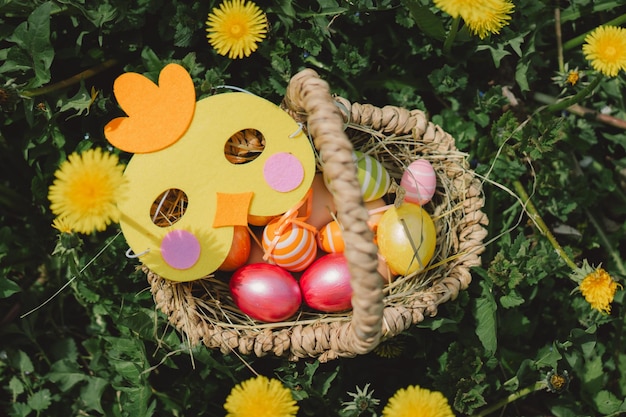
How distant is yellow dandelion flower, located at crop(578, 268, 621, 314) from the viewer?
1694mm

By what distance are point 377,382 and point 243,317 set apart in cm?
50

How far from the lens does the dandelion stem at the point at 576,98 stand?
1781 millimetres

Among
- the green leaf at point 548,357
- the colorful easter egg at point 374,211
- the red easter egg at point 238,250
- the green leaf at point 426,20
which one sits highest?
the green leaf at point 426,20

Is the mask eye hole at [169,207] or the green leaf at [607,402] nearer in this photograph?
the mask eye hole at [169,207]

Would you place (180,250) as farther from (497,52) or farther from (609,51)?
(609,51)

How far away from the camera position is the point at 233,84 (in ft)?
6.53

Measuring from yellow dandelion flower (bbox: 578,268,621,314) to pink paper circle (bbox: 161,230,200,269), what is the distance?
3.42 ft

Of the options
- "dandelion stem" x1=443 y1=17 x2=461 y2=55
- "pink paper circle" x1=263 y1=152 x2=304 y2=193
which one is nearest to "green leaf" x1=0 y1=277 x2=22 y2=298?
"pink paper circle" x1=263 y1=152 x2=304 y2=193

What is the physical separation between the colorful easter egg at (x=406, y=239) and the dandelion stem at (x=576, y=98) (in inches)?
23.0

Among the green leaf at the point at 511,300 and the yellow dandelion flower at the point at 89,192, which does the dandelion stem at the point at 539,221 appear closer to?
the green leaf at the point at 511,300

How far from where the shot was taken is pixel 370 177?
1686mm

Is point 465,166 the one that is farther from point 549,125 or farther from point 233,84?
point 233,84

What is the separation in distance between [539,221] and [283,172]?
2.72 ft

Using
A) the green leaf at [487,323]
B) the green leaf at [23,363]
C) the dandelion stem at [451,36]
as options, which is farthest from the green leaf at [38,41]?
the green leaf at [487,323]
